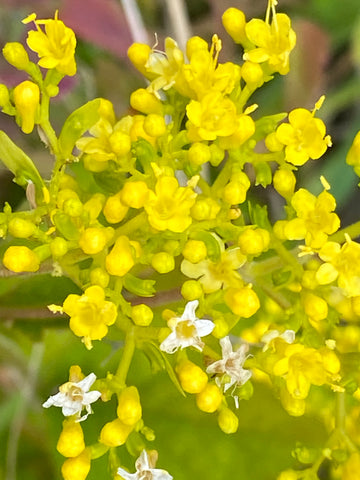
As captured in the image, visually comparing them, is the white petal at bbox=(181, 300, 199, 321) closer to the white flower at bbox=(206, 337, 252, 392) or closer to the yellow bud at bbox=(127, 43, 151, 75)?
the white flower at bbox=(206, 337, 252, 392)

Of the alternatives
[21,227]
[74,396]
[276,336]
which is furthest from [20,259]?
[276,336]

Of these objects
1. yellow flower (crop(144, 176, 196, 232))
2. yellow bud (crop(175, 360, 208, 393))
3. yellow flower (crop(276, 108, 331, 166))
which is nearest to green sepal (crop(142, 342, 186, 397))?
yellow bud (crop(175, 360, 208, 393))

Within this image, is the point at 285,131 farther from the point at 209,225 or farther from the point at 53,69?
the point at 53,69

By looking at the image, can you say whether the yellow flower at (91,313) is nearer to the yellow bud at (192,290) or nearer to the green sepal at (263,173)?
the yellow bud at (192,290)

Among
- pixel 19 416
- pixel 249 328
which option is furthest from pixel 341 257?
pixel 19 416

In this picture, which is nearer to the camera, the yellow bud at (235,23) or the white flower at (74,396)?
the white flower at (74,396)

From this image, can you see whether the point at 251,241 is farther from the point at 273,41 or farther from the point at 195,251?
the point at 273,41

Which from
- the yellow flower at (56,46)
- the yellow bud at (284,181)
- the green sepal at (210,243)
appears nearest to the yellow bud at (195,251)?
the green sepal at (210,243)
